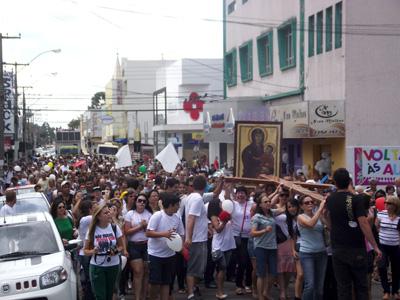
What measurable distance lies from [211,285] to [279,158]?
2952 mm

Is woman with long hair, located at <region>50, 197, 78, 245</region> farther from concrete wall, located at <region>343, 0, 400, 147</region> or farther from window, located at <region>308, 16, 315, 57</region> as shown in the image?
window, located at <region>308, 16, 315, 57</region>

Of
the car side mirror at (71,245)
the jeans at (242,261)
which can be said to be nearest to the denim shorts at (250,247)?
the jeans at (242,261)

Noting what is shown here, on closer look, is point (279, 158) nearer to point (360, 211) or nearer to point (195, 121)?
point (360, 211)

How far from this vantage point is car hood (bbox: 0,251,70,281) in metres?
8.86

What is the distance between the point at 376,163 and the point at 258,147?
830 cm

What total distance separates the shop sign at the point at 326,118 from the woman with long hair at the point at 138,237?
1488cm

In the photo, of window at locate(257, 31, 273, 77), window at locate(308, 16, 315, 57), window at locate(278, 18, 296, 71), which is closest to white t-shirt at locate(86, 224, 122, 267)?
window at locate(308, 16, 315, 57)

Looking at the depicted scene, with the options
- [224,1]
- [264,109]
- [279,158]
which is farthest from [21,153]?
[279,158]

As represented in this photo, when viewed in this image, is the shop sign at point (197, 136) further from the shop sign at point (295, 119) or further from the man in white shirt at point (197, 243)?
the man in white shirt at point (197, 243)

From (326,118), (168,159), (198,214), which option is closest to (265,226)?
(198,214)

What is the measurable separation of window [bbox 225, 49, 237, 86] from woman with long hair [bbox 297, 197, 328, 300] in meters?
33.2

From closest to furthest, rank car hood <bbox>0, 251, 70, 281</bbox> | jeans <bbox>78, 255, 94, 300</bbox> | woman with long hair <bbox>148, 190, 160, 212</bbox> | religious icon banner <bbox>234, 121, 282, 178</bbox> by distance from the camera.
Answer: car hood <bbox>0, 251, 70, 281</bbox> < jeans <bbox>78, 255, 94, 300</bbox> < woman with long hair <bbox>148, 190, 160, 212</bbox> < religious icon banner <bbox>234, 121, 282, 178</bbox>

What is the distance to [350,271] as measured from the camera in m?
8.38

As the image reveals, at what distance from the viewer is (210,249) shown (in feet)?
43.0
